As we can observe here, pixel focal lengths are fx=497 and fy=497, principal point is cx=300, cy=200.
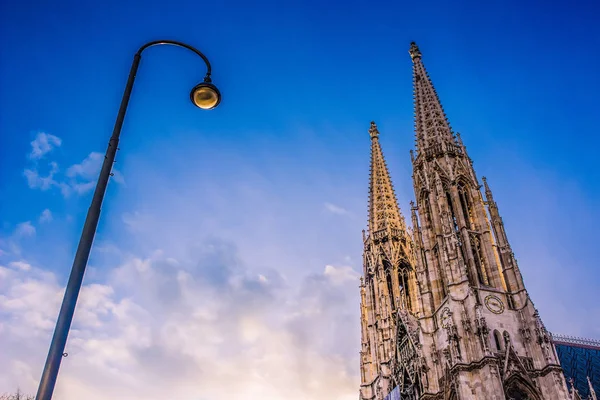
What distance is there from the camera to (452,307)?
31750 mm

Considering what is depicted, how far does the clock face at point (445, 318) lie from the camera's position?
1240 inches

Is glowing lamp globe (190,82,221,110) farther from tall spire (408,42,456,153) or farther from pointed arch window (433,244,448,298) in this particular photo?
tall spire (408,42,456,153)

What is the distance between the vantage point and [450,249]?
113 feet

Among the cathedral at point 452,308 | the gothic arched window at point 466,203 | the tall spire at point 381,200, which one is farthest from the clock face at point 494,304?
the tall spire at point 381,200

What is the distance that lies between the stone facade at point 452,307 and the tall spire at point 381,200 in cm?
815

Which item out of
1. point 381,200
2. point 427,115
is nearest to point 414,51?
point 427,115

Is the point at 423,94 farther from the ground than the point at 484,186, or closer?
farther from the ground

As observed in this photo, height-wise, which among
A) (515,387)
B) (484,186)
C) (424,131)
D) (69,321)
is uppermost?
(424,131)

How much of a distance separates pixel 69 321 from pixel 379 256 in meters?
49.6

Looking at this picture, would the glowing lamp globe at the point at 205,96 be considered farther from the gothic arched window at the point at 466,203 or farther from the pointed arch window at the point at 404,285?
the pointed arch window at the point at 404,285

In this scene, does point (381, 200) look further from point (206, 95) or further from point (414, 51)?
point (206, 95)

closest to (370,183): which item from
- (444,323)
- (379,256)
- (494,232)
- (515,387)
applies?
(379,256)

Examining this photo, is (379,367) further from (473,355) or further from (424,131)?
(424,131)

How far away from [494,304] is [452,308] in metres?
2.80
